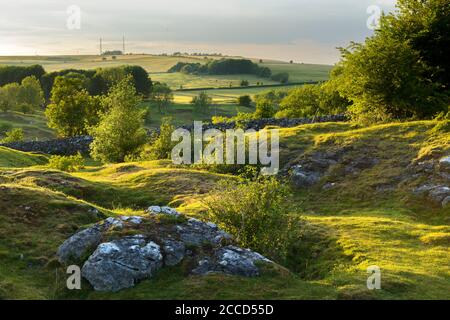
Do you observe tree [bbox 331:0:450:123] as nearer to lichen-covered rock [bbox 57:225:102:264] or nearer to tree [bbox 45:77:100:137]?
lichen-covered rock [bbox 57:225:102:264]

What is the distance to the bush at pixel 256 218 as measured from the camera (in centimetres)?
1956

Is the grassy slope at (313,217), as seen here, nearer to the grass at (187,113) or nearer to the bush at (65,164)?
the bush at (65,164)

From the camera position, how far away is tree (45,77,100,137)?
84.4 m

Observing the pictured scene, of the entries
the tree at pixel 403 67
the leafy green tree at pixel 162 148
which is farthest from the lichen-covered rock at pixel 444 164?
the leafy green tree at pixel 162 148

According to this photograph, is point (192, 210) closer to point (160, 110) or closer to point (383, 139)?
point (383, 139)

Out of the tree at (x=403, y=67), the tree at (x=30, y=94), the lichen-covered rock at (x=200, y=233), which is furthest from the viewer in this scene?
the tree at (x=30, y=94)

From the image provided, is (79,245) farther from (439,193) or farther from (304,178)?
(439,193)

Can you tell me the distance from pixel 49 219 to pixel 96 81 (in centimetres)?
12950

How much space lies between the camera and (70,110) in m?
84.8

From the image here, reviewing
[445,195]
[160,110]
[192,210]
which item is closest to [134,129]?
[192,210]

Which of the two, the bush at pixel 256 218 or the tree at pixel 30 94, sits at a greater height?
the tree at pixel 30 94

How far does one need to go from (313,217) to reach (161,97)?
426ft

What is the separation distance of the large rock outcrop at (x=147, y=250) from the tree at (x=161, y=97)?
128930 millimetres

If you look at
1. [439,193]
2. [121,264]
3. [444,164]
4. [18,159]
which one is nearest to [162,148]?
[18,159]
